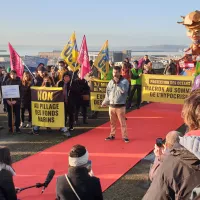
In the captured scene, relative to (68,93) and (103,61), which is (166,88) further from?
(68,93)

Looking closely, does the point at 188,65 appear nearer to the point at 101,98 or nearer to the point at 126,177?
→ the point at 101,98

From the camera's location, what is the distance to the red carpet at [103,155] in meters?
5.62

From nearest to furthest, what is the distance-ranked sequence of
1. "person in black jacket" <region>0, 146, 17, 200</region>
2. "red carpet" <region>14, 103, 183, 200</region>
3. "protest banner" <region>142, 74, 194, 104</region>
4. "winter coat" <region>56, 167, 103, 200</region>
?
"winter coat" <region>56, 167, 103, 200</region> → "person in black jacket" <region>0, 146, 17, 200</region> → "red carpet" <region>14, 103, 183, 200</region> → "protest banner" <region>142, 74, 194, 104</region>

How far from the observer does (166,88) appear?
1054cm

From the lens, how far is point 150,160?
660cm

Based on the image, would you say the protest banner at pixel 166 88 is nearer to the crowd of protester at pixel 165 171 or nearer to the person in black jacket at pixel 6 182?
the crowd of protester at pixel 165 171

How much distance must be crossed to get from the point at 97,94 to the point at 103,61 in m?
1.52

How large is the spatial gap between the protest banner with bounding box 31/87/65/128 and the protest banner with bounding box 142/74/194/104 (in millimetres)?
3824

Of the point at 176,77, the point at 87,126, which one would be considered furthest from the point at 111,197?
the point at 176,77

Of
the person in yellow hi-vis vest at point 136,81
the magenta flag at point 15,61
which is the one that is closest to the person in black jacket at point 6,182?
the magenta flag at point 15,61

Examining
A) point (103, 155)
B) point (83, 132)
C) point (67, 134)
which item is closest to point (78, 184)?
point (103, 155)

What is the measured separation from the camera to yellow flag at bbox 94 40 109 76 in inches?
436

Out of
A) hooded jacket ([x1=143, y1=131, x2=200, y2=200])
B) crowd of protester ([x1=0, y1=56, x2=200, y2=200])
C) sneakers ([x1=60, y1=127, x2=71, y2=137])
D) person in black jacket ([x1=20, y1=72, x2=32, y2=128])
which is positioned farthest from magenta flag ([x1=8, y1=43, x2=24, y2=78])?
hooded jacket ([x1=143, y1=131, x2=200, y2=200])

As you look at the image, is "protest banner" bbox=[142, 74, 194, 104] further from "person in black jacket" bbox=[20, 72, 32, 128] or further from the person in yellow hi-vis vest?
"person in black jacket" bbox=[20, 72, 32, 128]
